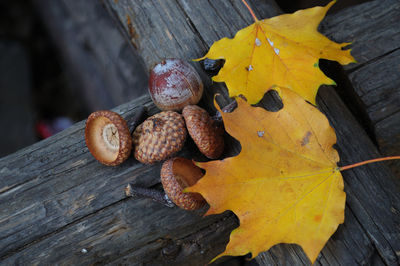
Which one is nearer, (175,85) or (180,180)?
(180,180)

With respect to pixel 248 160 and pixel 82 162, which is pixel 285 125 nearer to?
pixel 248 160

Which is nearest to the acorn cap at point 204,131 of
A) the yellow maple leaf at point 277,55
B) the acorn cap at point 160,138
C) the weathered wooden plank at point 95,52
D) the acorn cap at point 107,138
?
the acorn cap at point 160,138

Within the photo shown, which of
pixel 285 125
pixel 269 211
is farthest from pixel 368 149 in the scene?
pixel 269 211

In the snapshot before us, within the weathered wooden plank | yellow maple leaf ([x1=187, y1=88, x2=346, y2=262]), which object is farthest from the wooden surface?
the weathered wooden plank

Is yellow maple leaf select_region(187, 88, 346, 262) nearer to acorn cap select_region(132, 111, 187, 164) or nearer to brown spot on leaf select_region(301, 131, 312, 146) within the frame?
brown spot on leaf select_region(301, 131, 312, 146)

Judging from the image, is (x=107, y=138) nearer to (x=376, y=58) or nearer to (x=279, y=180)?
(x=279, y=180)

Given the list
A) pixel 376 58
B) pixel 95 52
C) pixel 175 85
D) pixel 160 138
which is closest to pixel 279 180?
pixel 160 138

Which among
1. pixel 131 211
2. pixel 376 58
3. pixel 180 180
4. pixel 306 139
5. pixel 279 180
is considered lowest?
pixel 131 211
